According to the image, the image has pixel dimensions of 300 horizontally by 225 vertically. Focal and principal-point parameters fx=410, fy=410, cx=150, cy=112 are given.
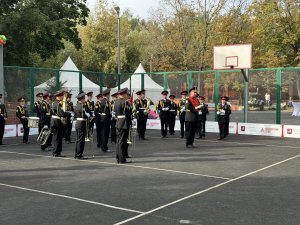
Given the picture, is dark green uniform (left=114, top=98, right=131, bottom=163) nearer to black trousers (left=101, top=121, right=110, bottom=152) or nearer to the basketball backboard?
black trousers (left=101, top=121, right=110, bottom=152)

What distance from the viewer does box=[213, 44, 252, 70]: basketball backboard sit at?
70.1 ft

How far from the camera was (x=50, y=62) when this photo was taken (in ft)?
178

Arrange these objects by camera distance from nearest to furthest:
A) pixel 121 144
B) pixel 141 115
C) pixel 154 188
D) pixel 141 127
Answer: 1. pixel 154 188
2. pixel 121 144
3. pixel 141 127
4. pixel 141 115

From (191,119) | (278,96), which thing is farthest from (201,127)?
(278,96)

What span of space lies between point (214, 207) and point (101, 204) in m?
1.91

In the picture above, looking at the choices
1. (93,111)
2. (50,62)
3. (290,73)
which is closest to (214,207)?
(93,111)

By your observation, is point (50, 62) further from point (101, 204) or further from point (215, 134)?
point (101, 204)

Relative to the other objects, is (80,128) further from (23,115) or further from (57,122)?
(23,115)

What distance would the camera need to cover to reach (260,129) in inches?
773

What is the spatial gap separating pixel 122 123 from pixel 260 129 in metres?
10.2

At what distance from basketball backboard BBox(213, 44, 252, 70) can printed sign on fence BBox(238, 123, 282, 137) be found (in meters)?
3.28

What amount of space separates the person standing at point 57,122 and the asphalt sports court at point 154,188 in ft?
1.32

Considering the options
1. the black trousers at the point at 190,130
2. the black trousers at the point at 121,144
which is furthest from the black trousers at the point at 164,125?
the black trousers at the point at 121,144

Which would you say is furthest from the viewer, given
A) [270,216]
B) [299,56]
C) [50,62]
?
[50,62]
